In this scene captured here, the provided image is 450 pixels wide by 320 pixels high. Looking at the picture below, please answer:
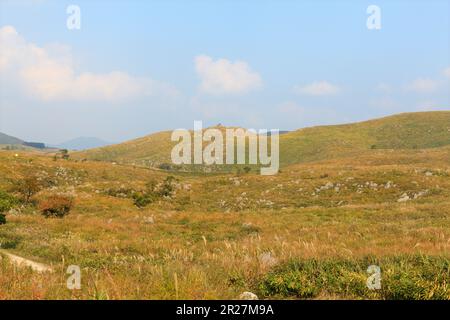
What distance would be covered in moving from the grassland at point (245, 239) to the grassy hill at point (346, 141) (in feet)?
172

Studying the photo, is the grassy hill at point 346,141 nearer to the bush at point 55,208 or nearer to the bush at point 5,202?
the bush at point 55,208

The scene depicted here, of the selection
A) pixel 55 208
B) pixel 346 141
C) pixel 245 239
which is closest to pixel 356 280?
pixel 245 239

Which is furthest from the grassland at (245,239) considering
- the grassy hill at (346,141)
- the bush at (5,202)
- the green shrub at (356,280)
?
the grassy hill at (346,141)

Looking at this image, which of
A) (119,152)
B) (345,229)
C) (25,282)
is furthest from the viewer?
(119,152)

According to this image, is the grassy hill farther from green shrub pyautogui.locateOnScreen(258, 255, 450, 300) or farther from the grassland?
green shrub pyautogui.locateOnScreen(258, 255, 450, 300)

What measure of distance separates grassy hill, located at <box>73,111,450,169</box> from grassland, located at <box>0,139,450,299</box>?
52.4m

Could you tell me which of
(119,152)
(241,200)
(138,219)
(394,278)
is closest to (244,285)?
(394,278)

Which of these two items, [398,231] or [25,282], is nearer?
[25,282]

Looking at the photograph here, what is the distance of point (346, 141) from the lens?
107188 mm

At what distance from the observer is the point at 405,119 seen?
119m

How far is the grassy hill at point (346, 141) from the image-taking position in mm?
99250

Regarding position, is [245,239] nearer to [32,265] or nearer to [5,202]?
[32,265]

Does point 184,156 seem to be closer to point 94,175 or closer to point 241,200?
point 94,175
